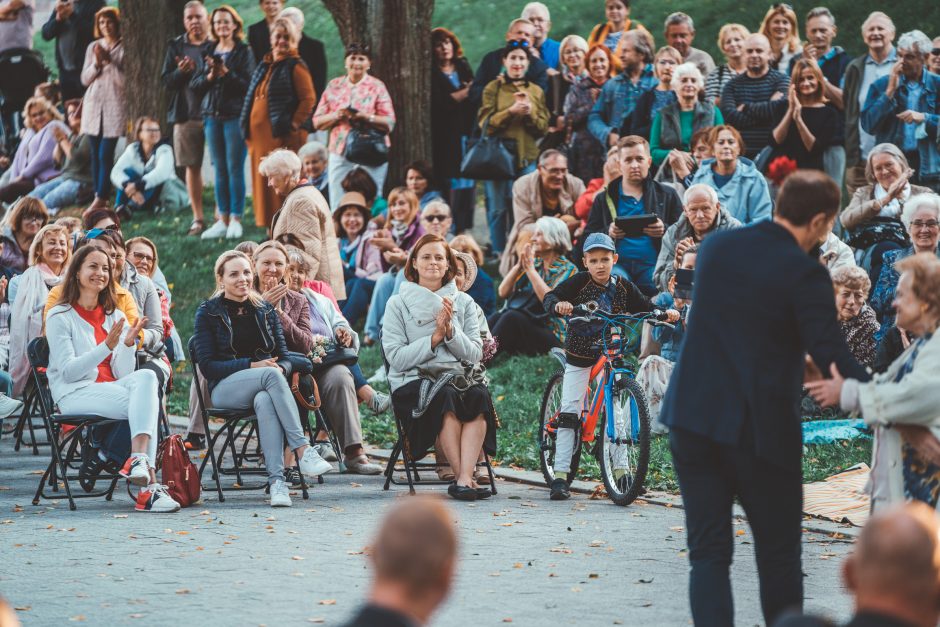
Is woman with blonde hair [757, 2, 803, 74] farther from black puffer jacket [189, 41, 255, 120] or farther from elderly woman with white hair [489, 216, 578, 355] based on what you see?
black puffer jacket [189, 41, 255, 120]

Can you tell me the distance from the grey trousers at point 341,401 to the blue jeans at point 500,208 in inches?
214

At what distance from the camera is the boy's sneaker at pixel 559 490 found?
10.0m

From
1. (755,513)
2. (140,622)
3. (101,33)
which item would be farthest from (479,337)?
(101,33)

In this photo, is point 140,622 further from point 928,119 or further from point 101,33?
point 101,33

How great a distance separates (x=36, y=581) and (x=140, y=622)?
1084 mm

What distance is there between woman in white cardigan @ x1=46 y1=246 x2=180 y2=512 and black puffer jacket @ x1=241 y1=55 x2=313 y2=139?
7468 mm

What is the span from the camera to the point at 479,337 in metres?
10.7

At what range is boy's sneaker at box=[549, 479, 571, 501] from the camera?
A: 10.0 m

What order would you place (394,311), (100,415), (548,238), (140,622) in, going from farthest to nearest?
(548,238)
(394,311)
(100,415)
(140,622)

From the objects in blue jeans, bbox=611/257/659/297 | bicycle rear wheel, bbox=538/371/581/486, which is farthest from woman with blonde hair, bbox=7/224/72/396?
blue jeans, bbox=611/257/659/297

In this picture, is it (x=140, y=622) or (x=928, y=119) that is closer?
(x=140, y=622)

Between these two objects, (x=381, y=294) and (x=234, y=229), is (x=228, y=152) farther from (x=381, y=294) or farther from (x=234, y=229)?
(x=381, y=294)

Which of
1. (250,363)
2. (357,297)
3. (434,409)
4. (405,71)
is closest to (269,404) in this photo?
(250,363)

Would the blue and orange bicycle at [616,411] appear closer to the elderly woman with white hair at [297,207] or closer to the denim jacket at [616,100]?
the elderly woman with white hair at [297,207]
